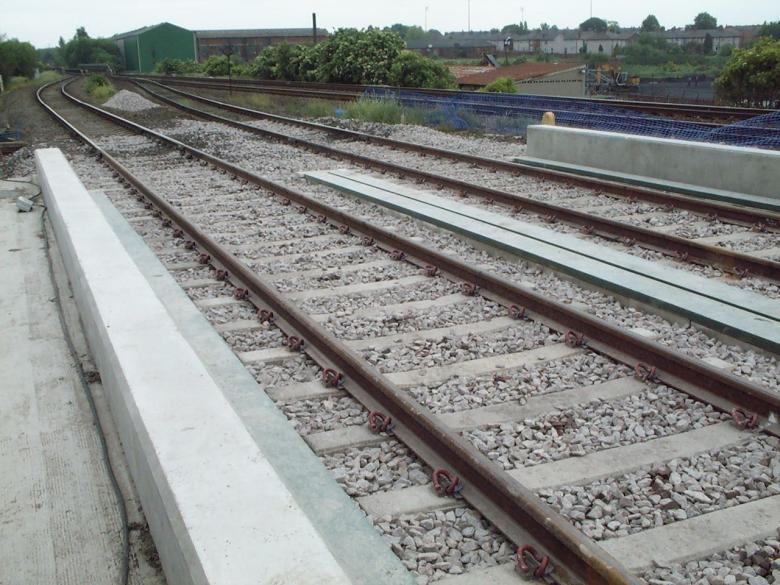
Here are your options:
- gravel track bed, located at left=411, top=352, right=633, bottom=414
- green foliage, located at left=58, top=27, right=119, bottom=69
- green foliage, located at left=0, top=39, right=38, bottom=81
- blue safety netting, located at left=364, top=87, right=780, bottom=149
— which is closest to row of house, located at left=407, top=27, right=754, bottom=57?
green foliage, located at left=58, top=27, right=119, bottom=69

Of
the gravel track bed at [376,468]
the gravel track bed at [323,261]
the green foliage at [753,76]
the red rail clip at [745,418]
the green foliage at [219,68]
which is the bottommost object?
the gravel track bed at [376,468]

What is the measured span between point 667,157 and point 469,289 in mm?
5841

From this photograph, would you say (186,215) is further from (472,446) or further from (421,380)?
(472,446)

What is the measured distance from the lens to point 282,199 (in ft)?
35.5

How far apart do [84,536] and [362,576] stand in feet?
4.59

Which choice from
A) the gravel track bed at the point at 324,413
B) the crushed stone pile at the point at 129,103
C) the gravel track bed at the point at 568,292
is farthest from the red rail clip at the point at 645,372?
the crushed stone pile at the point at 129,103

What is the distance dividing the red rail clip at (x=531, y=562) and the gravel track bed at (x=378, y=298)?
128 inches

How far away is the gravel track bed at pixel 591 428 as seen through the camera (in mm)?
3943

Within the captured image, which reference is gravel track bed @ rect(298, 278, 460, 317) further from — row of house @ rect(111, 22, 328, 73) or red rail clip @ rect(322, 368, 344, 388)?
row of house @ rect(111, 22, 328, 73)

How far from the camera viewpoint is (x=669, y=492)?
3.57 m

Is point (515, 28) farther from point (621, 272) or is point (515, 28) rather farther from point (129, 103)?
point (621, 272)

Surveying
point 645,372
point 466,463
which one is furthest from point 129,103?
point 466,463

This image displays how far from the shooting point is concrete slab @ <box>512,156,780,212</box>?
943 centimetres

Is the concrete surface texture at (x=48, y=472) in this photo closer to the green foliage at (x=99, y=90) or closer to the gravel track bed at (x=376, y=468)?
the gravel track bed at (x=376, y=468)
